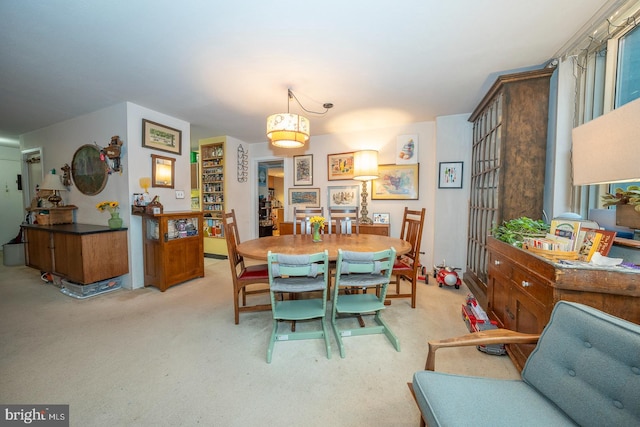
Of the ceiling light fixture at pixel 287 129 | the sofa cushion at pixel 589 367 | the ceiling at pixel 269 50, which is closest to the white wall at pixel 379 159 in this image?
the ceiling at pixel 269 50

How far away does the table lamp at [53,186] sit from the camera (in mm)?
3583

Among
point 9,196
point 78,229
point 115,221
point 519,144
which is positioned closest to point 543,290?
point 519,144

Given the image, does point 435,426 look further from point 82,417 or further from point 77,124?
point 77,124

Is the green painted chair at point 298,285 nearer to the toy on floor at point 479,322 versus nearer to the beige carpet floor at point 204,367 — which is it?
the beige carpet floor at point 204,367

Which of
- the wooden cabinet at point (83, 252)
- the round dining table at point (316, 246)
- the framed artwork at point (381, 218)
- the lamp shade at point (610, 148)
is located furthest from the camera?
the framed artwork at point (381, 218)

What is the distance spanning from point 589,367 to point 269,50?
8.79 ft

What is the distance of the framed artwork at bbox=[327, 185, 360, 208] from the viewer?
451cm

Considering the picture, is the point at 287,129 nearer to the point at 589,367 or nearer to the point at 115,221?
the point at 589,367

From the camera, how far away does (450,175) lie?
3.70 meters

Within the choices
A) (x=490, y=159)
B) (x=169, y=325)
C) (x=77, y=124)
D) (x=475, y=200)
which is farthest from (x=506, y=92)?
(x=77, y=124)

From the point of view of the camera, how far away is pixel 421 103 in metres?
3.18

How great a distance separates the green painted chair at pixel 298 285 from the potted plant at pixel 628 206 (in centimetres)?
170

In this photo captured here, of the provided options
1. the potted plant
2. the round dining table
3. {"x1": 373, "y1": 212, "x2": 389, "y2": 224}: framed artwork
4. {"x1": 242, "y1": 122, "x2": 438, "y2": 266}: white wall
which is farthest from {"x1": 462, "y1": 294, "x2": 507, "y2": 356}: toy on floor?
{"x1": 373, "y1": 212, "x2": 389, "y2": 224}: framed artwork

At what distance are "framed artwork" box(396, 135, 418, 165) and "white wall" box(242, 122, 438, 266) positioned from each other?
Answer: 0.06 m
